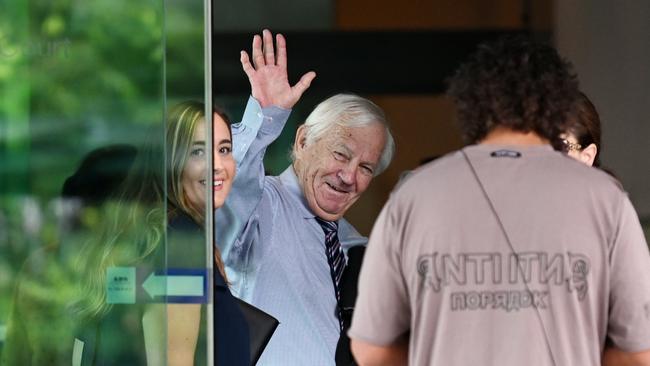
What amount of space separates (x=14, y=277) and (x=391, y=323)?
76.1 inches

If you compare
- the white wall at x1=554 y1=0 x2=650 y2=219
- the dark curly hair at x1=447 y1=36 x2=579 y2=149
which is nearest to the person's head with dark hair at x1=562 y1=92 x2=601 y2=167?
the white wall at x1=554 y1=0 x2=650 y2=219

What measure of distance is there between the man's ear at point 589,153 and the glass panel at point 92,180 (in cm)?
128

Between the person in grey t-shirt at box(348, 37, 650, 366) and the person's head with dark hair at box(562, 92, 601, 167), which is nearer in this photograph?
the person in grey t-shirt at box(348, 37, 650, 366)

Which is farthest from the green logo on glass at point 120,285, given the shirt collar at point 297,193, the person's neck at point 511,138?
the person's neck at point 511,138

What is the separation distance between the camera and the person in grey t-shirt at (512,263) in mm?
2658

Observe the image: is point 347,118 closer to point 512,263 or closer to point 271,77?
point 271,77

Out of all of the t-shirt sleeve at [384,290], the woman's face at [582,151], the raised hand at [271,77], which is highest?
the raised hand at [271,77]

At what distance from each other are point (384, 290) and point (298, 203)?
173 cm

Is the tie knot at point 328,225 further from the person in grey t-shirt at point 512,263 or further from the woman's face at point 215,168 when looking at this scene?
the person in grey t-shirt at point 512,263

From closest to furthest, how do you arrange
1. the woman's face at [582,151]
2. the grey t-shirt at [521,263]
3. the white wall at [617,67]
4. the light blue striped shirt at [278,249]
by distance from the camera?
the grey t-shirt at [521,263], the woman's face at [582,151], the light blue striped shirt at [278,249], the white wall at [617,67]

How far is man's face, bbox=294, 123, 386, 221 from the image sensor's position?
14.5 ft

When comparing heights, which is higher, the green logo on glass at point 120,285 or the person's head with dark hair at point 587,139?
the person's head with dark hair at point 587,139

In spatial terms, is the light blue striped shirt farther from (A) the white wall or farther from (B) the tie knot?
(A) the white wall

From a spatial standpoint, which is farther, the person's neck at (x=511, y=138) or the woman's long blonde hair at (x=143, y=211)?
the woman's long blonde hair at (x=143, y=211)
